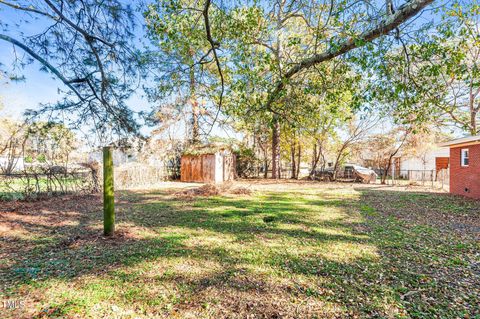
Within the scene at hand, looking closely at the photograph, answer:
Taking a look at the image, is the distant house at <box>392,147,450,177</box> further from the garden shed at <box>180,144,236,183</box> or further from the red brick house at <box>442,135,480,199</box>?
the garden shed at <box>180,144,236,183</box>

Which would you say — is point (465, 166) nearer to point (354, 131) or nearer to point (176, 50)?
point (354, 131)

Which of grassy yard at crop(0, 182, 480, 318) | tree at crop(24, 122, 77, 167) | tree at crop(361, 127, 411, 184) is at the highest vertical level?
tree at crop(361, 127, 411, 184)

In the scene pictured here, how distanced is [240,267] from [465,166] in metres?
13.7

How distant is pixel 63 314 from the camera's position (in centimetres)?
235

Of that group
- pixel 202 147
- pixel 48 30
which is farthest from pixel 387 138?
pixel 48 30

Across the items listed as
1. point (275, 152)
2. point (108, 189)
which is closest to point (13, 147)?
point (108, 189)

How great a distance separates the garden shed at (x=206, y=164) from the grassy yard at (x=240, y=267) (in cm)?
1061

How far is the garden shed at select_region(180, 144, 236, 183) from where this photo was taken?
17234mm

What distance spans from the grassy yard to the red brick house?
20.0 feet

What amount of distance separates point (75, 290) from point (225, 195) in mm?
8410

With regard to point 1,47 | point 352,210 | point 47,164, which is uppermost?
point 1,47

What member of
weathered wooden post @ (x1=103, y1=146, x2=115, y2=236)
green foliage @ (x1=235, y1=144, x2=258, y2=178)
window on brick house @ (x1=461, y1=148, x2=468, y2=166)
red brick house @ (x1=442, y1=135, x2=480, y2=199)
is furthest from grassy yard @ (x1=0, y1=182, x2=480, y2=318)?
green foliage @ (x1=235, y1=144, x2=258, y2=178)

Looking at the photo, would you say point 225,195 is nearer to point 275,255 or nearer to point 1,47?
point 275,255

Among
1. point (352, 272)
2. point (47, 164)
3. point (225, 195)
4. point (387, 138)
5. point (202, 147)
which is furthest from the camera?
point (387, 138)
